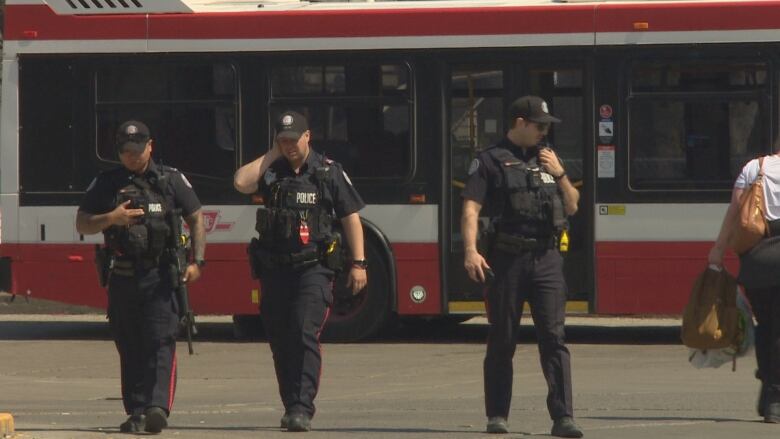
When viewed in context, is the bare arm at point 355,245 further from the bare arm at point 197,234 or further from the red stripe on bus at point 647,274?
the red stripe on bus at point 647,274

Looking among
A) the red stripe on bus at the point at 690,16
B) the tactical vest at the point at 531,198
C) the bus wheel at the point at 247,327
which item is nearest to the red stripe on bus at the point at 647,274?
the red stripe on bus at the point at 690,16

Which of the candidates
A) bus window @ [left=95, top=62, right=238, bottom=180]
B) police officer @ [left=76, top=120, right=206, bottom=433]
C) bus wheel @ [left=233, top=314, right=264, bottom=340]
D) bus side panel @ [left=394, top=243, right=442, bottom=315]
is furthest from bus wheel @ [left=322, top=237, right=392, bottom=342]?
police officer @ [left=76, top=120, right=206, bottom=433]


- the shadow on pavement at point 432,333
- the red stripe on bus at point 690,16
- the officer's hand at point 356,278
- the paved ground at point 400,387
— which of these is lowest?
the shadow on pavement at point 432,333

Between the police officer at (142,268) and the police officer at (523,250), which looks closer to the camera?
the police officer at (523,250)

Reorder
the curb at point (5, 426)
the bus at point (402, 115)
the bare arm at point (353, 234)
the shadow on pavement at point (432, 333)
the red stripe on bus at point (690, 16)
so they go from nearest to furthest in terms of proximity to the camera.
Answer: the curb at point (5, 426)
the bare arm at point (353, 234)
the red stripe on bus at point (690, 16)
the bus at point (402, 115)
the shadow on pavement at point (432, 333)

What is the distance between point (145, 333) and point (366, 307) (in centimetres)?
624

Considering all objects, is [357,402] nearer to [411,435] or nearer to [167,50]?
[411,435]

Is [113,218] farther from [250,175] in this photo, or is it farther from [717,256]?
[717,256]

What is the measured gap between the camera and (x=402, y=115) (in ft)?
49.4

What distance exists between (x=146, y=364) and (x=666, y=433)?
270 cm

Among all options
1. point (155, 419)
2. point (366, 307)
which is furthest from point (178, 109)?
point (155, 419)

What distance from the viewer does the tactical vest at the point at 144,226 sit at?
8914 mm

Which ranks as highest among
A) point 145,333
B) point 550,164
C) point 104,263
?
point 550,164

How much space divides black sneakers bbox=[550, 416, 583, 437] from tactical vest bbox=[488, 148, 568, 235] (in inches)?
36.6
